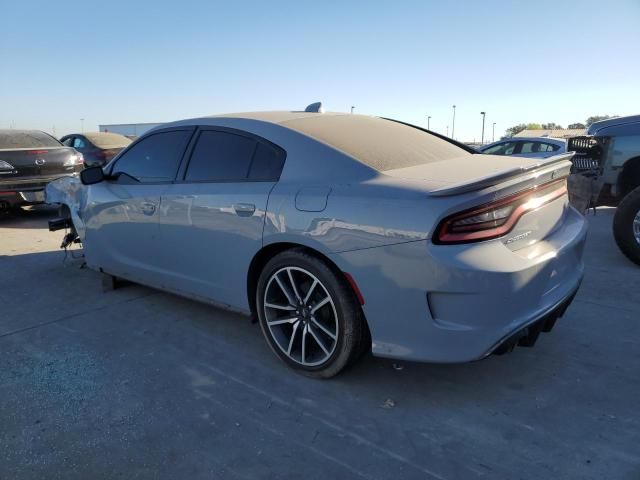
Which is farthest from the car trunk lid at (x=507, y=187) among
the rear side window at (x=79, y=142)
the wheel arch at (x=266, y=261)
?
the rear side window at (x=79, y=142)

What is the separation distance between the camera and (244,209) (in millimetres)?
2971

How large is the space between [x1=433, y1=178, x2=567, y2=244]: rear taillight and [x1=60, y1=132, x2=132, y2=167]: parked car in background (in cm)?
1246

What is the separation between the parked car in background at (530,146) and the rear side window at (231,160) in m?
9.35

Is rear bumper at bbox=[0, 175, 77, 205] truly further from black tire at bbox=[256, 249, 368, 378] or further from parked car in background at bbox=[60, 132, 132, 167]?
black tire at bbox=[256, 249, 368, 378]

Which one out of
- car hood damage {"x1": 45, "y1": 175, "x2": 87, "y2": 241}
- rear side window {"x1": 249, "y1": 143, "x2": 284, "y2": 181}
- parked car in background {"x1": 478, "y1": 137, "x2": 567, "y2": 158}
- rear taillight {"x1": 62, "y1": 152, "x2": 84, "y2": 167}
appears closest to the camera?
rear side window {"x1": 249, "y1": 143, "x2": 284, "y2": 181}

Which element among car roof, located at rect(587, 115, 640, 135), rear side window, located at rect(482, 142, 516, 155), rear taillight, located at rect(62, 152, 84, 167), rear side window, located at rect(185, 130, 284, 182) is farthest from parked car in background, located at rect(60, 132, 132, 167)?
car roof, located at rect(587, 115, 640, 135)

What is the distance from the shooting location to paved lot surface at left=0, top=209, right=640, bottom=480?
215 cm

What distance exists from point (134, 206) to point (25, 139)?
6.23 m

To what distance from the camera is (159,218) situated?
358 centimetres

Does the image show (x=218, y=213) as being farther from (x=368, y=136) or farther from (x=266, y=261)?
(x=368, y=136)

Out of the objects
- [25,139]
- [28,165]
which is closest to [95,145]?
[25,139]

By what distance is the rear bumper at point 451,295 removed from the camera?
7.30 ft

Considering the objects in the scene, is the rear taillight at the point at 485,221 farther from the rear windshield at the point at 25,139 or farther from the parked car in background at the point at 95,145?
the parked car in background at the point at 95,145

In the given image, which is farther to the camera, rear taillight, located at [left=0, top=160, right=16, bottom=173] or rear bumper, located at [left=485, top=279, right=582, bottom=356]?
rear taillight, located at [left=0, top=160, right=16, bottom=173]
